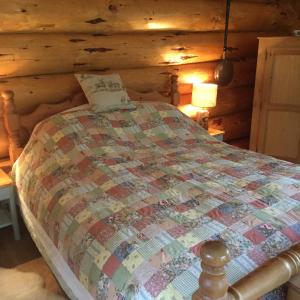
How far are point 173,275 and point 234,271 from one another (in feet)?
0.68

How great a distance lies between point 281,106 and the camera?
11.1 ft

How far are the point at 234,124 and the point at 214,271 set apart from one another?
3.29 metres

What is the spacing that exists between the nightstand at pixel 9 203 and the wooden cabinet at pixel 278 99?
2.49m

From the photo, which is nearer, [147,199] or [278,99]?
[147,199]

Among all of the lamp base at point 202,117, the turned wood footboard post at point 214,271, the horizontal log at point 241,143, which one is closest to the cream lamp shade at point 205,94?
the lamp base at point 202,117

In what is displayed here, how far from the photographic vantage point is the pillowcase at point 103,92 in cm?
244

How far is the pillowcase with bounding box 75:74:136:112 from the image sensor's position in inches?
96.2

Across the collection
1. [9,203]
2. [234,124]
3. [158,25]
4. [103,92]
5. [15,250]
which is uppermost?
[158,25]

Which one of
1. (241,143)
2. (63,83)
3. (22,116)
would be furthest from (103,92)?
(241,143)

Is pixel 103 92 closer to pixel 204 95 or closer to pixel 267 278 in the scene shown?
pixel 204 95

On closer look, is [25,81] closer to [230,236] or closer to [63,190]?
[63,190]

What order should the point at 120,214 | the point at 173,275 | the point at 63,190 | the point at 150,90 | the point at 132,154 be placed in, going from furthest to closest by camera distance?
the point at 150,90
the point at 132,154
the point at 63,190
the point at 120,214
the point at 173,275

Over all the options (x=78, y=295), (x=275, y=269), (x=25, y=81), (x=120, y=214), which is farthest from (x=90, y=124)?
(x=275, y=269)

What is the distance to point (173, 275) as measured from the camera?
111cm
